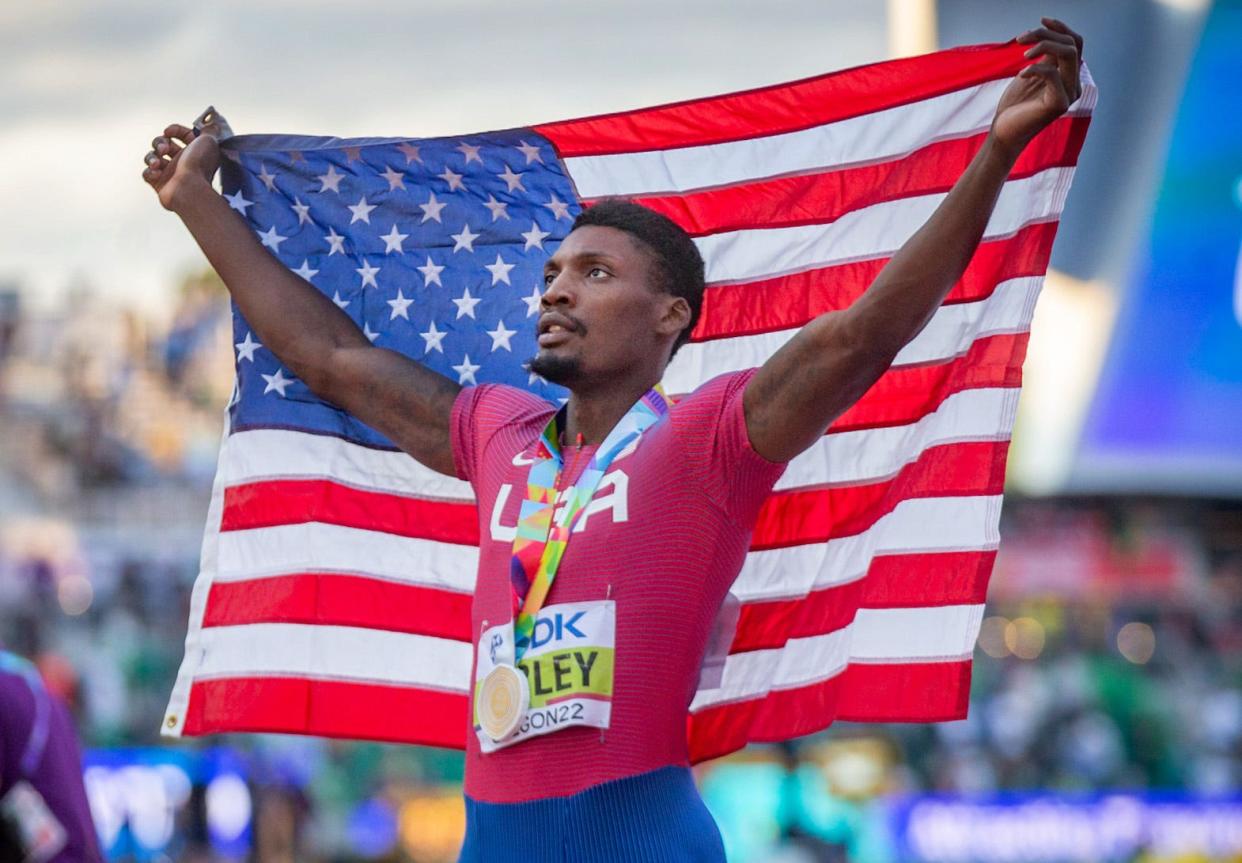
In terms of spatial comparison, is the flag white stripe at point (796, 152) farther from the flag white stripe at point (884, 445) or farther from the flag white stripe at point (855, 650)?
the flag white stripe at point (855, 650)

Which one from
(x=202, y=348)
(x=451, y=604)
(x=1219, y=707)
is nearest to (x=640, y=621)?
(x=451, y=604)

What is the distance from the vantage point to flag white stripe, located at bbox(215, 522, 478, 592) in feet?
15.5

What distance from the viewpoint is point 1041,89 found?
3.48 metres

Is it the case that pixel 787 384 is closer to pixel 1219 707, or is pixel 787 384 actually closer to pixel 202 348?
pixel 1219 707

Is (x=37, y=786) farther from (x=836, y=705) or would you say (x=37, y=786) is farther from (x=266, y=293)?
(x=836, y=705)

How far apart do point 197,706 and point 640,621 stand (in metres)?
1.62

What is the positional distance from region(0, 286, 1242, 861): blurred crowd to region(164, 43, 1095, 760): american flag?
25.1ft

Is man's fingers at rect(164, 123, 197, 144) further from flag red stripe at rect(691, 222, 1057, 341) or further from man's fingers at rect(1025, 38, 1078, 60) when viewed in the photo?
man's fingers at rect(1025, 38, 1078, 60)

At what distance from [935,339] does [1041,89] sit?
1.00 metres

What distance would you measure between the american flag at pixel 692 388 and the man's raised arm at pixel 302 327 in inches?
9.3

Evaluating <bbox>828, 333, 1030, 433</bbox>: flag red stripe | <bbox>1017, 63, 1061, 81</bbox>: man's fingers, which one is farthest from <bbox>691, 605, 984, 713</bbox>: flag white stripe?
<bbox>1017, 63, 1061, 81</bbox>: man's fingers

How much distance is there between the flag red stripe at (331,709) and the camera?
4598 mm

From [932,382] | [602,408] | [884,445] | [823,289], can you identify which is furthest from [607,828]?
[823,289]

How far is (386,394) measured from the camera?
13.8ft
